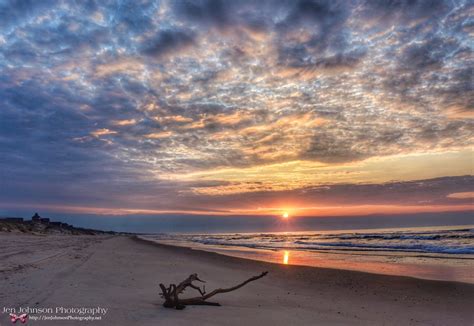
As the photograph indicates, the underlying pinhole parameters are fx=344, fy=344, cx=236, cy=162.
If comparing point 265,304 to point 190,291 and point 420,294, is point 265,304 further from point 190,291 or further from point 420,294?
point 420,294

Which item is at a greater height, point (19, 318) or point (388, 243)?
point (388, 243)

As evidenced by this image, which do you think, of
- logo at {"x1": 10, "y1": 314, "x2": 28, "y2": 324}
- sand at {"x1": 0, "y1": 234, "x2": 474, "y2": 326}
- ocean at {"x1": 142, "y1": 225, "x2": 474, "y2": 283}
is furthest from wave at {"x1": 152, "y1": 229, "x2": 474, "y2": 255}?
logo at {"x1": 10, "y1": 314, "x2": 28, "y2": 324}

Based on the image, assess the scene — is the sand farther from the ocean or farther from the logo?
the ocean

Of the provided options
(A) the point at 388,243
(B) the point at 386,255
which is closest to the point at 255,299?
(B) the point at 386,255

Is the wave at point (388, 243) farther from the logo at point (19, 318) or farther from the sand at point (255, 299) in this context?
the logo at point (19, 318)

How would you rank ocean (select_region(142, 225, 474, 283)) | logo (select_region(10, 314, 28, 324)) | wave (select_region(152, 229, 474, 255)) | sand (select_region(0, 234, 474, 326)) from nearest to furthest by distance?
1. logo (select_region(10, 314, 28, 324))
2. sand (select_region(0, 234, 474, 326))
3. ocean (select_region(142, 225, 474, 283))
4. wave (select_region(152, 229, 474, 255))

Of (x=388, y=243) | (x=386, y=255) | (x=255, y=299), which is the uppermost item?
(x=388, y=243)

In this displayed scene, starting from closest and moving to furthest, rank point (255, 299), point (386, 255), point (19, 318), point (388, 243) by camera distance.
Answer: point (19, 318), point (255, 299), point (386, 255), point (388, 243)

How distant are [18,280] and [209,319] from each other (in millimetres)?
6945

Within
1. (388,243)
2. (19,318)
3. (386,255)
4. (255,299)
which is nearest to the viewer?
(19,318)

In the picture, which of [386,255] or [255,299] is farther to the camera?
[386,255]

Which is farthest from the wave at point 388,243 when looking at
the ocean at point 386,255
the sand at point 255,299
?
the sand at point 255,299

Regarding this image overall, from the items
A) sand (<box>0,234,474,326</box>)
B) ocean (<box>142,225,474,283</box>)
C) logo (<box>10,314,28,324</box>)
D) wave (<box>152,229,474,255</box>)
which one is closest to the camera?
logo (<box>10,314,28,324</box>)

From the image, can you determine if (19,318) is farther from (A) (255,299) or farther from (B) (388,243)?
(B) (388,243)
